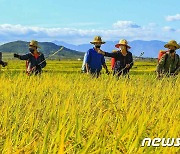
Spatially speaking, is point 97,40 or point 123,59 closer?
point 123,59

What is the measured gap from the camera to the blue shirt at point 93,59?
10.7 meters

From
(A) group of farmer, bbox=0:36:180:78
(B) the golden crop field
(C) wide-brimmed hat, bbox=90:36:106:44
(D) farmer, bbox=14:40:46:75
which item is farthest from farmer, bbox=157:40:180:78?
(B) the golden crop field

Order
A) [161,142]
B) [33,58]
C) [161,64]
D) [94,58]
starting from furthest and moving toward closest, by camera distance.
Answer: [33,58] → [94,58] → [161,64] → [161,142]

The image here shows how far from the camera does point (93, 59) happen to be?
1085 cm

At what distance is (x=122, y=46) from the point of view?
10523mm

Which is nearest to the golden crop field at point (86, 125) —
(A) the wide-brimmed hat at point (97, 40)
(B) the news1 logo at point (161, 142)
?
(B) the news1 logo at point (161, 142)

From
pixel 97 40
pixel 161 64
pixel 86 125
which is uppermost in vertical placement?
pixel 97 40

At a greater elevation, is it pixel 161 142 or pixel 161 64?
pixel 161 142

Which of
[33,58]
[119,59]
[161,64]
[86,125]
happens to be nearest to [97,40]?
[119,59]

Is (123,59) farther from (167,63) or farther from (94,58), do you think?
(167,63)

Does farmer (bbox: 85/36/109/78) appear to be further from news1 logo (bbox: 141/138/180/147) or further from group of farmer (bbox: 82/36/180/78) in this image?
news1 logo (bbox: 141/138/180/147)

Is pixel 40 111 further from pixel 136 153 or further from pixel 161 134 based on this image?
pixel 136 153

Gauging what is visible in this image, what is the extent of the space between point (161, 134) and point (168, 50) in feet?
24.6

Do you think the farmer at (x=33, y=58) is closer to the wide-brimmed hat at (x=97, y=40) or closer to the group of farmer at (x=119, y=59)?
the group of farmer at (x=119, y=59)
